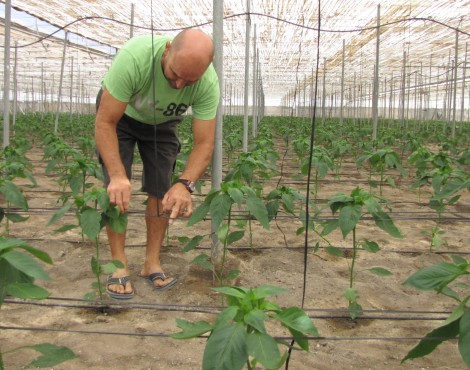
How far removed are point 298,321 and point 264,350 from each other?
0.14m

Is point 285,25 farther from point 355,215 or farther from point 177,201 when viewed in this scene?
point 177,201

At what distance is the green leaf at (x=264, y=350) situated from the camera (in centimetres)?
→ 108

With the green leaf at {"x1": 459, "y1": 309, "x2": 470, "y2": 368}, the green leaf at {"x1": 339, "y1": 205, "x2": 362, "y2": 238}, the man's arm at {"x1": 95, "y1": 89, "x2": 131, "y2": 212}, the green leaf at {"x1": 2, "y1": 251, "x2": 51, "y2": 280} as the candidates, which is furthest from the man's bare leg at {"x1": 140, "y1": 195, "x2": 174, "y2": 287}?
the green leaf at {"x1": 459, "y1": 309, "x2": 470, "y2": 368}

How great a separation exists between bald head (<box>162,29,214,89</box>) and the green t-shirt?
0.16 m

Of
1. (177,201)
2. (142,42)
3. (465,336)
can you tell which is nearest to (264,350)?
(465,336)

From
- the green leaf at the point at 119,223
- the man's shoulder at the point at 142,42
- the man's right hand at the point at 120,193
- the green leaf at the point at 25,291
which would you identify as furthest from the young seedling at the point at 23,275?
the man's shoulder at the point at 142,42

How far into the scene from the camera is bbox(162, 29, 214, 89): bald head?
1.88m

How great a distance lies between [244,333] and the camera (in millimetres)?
1153

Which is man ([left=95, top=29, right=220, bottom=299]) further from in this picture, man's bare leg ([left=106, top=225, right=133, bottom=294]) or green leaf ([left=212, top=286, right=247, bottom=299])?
green leaf ([left=212, top=286, right=247, bottom=299])

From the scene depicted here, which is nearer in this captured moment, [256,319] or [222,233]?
[256,319]

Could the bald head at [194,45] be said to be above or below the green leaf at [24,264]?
above

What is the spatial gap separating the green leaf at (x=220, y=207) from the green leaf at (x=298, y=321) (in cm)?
99

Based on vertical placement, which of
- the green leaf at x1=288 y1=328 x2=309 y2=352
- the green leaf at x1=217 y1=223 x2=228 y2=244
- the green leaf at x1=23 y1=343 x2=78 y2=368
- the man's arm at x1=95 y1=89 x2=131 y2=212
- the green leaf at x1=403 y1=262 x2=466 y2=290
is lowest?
the green leaf at x1=23 y1=343 x2=78 y2=368

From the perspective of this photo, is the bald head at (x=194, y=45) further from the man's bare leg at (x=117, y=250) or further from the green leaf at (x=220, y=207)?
the man's bare leg at (x=117, y=250)
